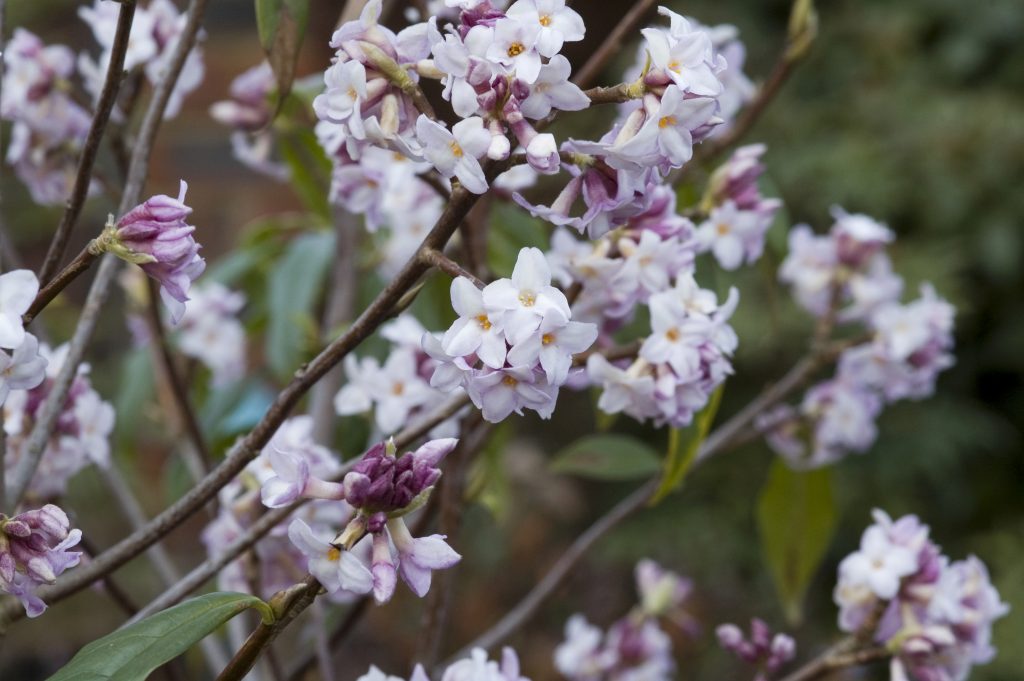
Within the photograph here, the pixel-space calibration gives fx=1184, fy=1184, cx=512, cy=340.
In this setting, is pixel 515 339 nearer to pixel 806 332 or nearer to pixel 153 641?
pixel 153 641

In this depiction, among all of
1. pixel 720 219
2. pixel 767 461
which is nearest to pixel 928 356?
pixel 720 219

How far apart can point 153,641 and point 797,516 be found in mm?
579

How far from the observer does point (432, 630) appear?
60 cm

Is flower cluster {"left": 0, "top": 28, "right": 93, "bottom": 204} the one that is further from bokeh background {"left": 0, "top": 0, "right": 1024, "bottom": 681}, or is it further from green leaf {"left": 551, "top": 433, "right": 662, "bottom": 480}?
bokeh background {"left": 0, "top": 0, "right": 1024, "bottom": 681}

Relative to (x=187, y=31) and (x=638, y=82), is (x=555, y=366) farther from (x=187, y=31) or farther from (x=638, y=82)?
(x=187, y=31)

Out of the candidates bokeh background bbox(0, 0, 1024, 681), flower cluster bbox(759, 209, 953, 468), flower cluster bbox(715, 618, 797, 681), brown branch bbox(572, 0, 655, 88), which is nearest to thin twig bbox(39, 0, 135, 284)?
brown branch bbox(572, 0, 655, 88)

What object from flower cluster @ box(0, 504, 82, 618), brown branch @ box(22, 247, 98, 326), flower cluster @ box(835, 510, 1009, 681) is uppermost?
brown branch @ box(22, 247, 98, 326)

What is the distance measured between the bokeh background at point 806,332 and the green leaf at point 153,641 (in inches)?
62.1

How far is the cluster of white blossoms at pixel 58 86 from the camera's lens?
62 cm

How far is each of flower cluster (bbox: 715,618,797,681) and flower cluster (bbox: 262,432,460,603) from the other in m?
0.27

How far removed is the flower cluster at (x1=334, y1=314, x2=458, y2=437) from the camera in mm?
602

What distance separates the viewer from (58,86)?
0.64 m

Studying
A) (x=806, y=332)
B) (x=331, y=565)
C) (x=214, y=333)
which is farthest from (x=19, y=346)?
(x=806, y=332)

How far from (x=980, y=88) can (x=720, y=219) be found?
1860mm
